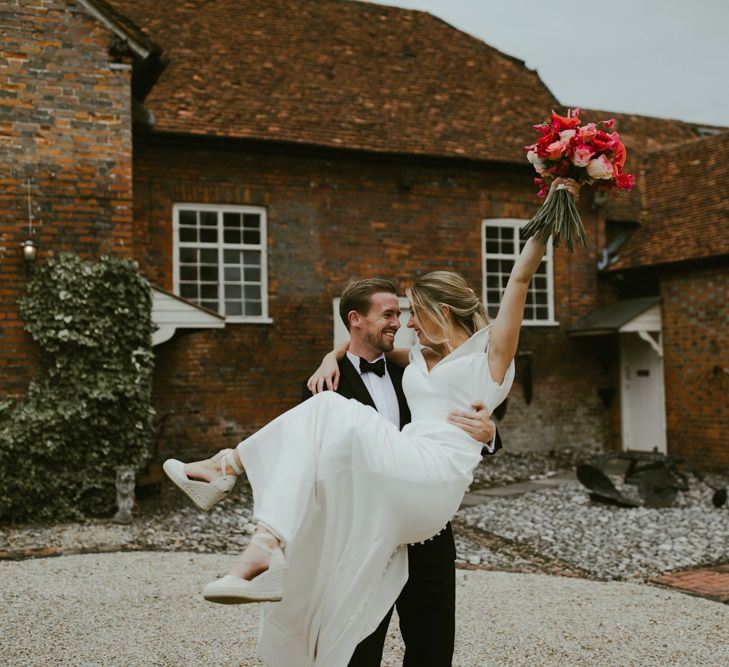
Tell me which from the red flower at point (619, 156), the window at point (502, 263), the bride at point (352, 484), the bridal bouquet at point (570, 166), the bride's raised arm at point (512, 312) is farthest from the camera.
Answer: the window at point (502, 263)

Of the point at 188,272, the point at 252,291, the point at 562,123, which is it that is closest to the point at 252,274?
the point at 252,291

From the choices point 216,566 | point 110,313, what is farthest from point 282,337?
point 216,566

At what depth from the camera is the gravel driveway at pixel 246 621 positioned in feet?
15.9

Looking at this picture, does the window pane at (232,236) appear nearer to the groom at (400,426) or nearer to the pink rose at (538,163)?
the groom at (400,426)

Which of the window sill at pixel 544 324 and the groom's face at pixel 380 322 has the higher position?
the window sill at pixel 544 324

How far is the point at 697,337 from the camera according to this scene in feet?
47.2

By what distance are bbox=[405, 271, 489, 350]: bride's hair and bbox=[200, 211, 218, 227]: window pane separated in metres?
10.7

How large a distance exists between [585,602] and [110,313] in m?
6.19

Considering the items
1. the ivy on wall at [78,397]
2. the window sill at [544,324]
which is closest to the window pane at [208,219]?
the ivy on wall at [78,397]

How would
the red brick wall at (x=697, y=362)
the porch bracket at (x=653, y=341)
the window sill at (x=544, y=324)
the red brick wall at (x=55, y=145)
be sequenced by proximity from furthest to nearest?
the window sill at (x=544, y=324)
the porch bracket at (x=653, y=341)
the red brick wall at (x=697, y=362)
the red brick wall at (x=55, y=145)

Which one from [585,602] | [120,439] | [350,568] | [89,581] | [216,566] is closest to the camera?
[350,568]

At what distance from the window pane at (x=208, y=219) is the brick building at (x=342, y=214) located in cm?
3

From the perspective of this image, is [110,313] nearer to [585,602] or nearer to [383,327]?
[585,602]

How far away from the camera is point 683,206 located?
15758mm
